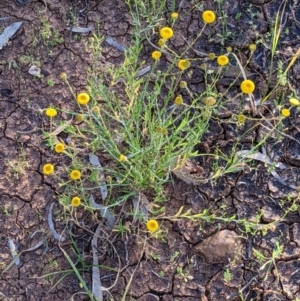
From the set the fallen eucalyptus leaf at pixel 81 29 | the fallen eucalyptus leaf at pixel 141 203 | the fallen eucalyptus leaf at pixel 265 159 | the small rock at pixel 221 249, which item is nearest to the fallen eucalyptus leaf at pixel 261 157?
the fallen eucalyptus leaf at pixel 265 159

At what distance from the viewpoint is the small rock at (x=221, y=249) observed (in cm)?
288

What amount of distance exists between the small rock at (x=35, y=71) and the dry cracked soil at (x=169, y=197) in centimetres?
2

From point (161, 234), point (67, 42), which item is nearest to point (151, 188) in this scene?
point (161, 234)

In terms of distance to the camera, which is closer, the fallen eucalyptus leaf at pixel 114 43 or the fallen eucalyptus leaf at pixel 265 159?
the fallen eucalyptus leaf at pixel 265 159

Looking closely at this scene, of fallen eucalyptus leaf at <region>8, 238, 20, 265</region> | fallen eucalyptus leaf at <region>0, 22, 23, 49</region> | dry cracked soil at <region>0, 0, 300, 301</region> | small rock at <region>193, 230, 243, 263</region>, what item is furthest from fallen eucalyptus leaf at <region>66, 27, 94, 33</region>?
small rock at <region>193, 230, 243, 263</region>

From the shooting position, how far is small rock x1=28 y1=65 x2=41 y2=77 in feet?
11.0

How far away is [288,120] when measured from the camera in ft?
10.4

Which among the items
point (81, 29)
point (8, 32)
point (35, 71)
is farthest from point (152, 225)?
point (8, 32)

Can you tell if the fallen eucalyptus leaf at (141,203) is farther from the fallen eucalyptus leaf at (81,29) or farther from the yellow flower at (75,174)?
the fallen eucalyptus leaf at (81,29)

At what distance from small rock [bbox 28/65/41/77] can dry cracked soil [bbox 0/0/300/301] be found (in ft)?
0.08

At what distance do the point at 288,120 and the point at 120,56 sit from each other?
1.02 metres

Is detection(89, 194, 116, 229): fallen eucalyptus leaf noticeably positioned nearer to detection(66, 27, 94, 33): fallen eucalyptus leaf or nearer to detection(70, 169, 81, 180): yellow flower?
detection(70, 169, 81, 180): yellow flower

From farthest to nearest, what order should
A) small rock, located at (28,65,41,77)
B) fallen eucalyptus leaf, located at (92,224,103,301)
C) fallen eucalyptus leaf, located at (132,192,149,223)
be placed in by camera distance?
1. small rock, located at (28,65,41,77)
2. fallen eucalyptus leaf, located at (132,192,149,223)
3. fallen eucalyptus leaf, located at (92,224,103,301)

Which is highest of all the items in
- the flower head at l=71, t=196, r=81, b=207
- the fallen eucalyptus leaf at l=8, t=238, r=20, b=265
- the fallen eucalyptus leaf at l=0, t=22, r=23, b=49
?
the fallen eucalyptus leaf at l=0, t=22, r=23, b=49
